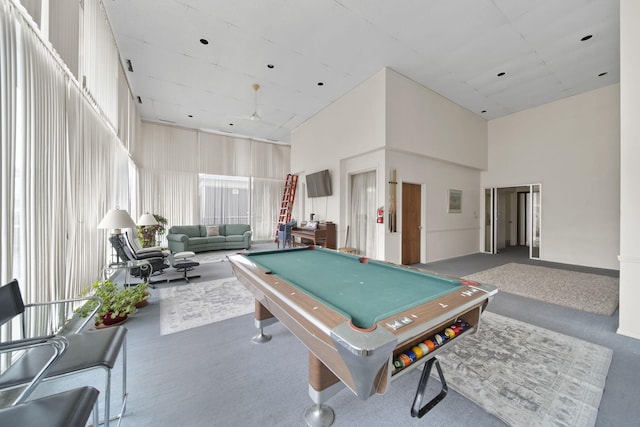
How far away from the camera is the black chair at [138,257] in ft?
12.0

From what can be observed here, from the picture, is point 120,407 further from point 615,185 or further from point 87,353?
point 615,185

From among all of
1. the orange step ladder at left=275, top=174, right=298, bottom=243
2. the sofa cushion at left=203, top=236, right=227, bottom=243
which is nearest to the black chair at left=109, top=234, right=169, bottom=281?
the sofa cushion at left=203, top=236, right=227, bottom=243

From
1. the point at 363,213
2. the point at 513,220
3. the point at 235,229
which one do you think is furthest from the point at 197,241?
the point at 513,220

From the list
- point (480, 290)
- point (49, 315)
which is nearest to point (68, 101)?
point (49, 315)

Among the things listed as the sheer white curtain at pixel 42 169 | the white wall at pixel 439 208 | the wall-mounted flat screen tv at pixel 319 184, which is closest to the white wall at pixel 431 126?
the white wall at pixel 439 208

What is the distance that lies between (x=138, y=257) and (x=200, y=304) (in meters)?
2.06

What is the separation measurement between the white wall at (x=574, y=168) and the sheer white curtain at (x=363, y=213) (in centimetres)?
429

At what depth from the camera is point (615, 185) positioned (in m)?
5.05

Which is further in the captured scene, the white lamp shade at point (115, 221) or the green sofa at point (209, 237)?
the green sofa at point (209, 237)

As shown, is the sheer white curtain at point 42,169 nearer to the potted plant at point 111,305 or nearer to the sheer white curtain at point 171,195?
the potted plant at point 111,305

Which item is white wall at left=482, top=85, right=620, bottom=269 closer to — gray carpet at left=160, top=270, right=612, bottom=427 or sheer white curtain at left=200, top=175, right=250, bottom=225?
gray carpet at left=160, top=270, right=612, bottom=427

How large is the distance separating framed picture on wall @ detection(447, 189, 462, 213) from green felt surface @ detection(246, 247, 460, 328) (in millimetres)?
4859

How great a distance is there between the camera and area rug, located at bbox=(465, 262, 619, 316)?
3225mm

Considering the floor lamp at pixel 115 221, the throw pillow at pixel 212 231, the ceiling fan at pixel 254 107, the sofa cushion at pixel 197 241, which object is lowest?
the sofa cushion at pixel 197 241
